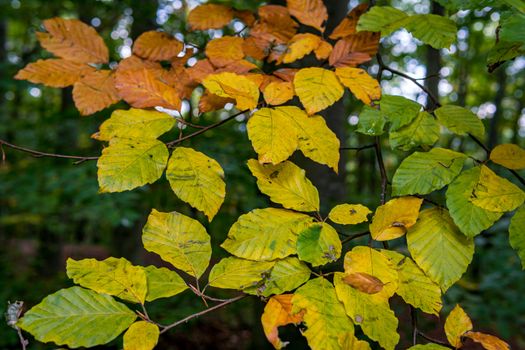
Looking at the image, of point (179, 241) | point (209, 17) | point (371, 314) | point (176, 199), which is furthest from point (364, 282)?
point (176, 199)

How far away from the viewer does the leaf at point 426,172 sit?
21.4 inches

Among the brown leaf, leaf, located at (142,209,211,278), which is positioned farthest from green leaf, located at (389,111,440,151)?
leaf, located at (142,209,211,278)

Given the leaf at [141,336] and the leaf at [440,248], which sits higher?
the leaf at [440,248]

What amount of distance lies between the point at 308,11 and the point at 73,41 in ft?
1.51

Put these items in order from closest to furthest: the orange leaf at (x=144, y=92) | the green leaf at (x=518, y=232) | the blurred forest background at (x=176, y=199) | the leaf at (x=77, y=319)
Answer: the leaf at (x=77, y=319)
the green leaf at (x=518, y=232)
the orange leaf at (x=144, y=92)
the blurred forest background at (x=176, y=199)

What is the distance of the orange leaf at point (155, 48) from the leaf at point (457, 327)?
2.19 feet

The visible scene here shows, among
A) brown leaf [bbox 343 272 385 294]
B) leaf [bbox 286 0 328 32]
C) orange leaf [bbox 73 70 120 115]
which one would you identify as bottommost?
brown leaf [bbox 343 272 385 294]

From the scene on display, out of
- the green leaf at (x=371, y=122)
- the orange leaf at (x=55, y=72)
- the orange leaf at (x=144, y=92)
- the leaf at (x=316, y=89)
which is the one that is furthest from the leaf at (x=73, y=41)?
the green leaf at (x=371, y=122)

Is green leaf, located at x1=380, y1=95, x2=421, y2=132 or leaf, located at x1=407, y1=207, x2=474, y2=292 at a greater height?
green leaf, located at x1=380, y1=95, x2=421, y2=132

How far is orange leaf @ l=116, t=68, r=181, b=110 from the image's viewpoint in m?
0.62

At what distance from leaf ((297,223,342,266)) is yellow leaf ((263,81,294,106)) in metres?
0.21

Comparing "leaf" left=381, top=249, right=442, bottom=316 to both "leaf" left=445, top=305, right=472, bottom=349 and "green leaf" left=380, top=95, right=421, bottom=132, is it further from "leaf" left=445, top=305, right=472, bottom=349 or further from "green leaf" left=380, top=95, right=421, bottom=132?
"green leaf" left=380, top=95, right=421, bottom=132

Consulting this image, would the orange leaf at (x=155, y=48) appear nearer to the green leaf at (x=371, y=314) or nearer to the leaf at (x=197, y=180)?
the leaf at (x=197, y=180)

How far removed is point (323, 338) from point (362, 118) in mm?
334
